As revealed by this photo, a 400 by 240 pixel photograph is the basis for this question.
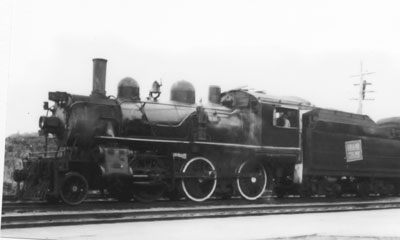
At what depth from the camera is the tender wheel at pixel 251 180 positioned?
956 cm

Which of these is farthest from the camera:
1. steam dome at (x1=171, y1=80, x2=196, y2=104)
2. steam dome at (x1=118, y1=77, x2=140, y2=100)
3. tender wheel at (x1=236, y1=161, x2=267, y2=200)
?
tender wheel at (x1=236, y1=161, x2=267, y2=200)

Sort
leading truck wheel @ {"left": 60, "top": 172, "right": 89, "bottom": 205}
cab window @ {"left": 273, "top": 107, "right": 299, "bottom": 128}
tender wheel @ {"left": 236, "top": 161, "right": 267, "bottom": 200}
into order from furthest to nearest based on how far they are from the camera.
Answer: cab window @ {"left": 273, "top": 107, "right": 299, "bottom": 128} → tender wheel @ {"left": 236, "top": 161, "right": 267, "bottom": 200} → leading truck wheel @ {"left": 60, "top": 172, "right": 89, "bottom": 205}

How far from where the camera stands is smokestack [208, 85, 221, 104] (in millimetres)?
10258

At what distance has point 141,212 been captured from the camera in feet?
22.9

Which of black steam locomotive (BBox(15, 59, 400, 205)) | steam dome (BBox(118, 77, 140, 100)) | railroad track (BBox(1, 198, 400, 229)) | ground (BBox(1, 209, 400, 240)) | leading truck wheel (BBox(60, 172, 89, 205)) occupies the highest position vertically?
steam dome (BBox(118, 77, 140, 100))

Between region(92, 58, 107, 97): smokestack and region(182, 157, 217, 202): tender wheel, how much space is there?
2.05 meters

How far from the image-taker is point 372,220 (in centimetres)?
753

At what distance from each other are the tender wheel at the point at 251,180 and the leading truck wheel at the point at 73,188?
Result: 3099 mm

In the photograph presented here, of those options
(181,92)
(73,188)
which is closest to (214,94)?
(181,92)

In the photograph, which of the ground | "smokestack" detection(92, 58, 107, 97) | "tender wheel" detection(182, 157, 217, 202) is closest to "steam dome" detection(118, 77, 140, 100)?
"smokestack" detection(92, 58, 107, 97)

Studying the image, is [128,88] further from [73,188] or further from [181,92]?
[73,188]

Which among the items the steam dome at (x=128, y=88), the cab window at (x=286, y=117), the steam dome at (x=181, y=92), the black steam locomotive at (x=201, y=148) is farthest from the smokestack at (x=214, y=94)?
the steam dome at (x=128, y=88)

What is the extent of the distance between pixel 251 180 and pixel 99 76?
3.69 m

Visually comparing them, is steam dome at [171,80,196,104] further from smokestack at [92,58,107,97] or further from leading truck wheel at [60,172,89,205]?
leading truck wheel at [60,172,89,205]
